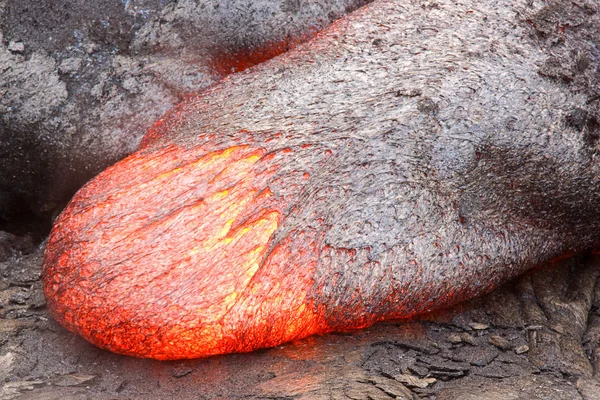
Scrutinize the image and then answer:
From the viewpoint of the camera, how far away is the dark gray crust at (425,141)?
195 centimetres

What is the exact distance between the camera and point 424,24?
2314 mm

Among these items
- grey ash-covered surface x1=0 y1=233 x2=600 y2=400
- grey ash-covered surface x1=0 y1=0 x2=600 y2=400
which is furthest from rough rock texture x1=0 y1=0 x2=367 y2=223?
grey ash-covered surface x1=0 y1=233 x2=600 y2=400

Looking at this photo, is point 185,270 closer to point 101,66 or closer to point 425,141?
point 425,141

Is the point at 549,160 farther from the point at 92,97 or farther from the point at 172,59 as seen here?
the point at 92,97

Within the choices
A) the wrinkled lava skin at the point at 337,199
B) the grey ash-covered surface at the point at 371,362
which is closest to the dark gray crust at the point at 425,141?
the wrinkled lava skin at the point at 337,199

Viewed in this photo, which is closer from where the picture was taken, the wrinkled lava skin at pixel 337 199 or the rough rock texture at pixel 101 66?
the wrinkled lava skin at pixel 337 199

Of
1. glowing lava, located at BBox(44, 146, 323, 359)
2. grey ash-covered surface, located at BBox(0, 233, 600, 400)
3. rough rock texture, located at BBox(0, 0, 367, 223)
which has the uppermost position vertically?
rough rock texture, located at BBox(0, 0, 367, 223)

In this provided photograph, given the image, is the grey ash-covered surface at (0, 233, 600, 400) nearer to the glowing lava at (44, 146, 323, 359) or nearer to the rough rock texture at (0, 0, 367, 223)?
the glowing lava at (44, 146, 323, 359)

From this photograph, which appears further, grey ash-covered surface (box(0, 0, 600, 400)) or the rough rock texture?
the rough rock texture

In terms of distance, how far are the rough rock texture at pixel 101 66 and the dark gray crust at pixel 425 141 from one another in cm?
20

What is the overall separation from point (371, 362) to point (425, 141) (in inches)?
25.9

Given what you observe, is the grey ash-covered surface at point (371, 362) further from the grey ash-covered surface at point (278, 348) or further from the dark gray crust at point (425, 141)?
the dark gray crust at point (425, 141)

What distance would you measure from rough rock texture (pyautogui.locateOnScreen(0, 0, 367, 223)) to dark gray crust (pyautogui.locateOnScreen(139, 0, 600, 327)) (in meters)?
0.20

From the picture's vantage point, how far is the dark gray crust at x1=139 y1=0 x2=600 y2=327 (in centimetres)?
195
